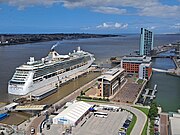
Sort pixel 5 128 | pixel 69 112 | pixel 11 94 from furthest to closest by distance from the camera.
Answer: pixel 11 94, pixel 69 112, pixel 5 128

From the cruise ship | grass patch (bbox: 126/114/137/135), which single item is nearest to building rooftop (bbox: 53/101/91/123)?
grass patch (bbox: 126/114/137/135)

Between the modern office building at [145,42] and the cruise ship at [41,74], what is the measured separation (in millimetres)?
17777

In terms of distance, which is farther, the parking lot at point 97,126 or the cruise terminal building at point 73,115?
the cruise terminal building at point 73,115

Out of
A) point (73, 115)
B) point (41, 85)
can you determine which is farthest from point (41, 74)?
point (73, 115)

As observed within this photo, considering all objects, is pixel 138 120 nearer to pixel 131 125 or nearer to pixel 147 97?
pixel 131 125

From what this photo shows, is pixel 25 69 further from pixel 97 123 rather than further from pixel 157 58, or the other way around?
pixel 157 58

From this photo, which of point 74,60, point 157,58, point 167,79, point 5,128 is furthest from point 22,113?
point 157,58

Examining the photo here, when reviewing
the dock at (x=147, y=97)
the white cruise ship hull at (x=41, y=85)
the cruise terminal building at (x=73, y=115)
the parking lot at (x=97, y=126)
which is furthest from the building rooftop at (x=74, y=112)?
the white cruise ship hull at (x=41, y=85)

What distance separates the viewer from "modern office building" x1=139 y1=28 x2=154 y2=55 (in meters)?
42.8

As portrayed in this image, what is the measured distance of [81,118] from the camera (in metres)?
13.6

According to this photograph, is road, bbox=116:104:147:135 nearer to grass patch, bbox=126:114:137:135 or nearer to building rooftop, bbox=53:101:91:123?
grass patch, bbox=126:114:137:135

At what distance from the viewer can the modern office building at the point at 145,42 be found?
1683 inches

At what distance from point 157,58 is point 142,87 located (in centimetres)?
2425

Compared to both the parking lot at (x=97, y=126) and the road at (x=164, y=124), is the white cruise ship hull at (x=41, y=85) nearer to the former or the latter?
the parking lot at (x=97, y=126)
